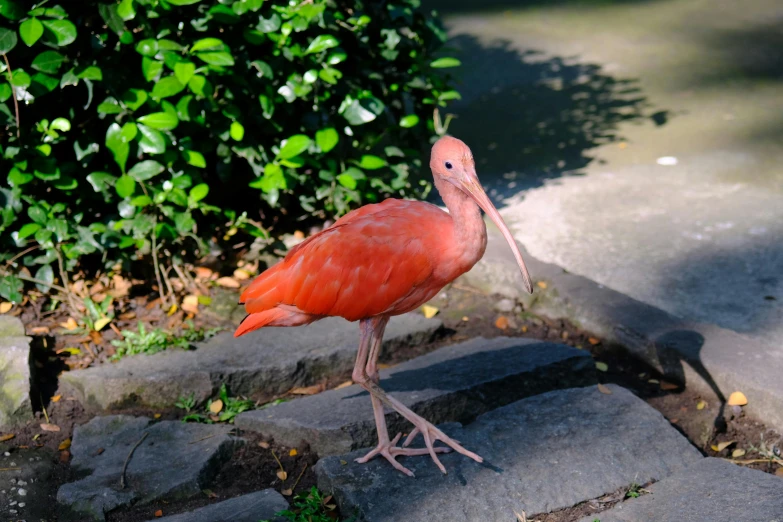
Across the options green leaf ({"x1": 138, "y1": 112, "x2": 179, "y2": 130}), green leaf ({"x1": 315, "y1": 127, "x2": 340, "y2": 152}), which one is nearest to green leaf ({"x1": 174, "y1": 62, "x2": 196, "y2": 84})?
green leaf ({"x1": 138, "y1": 112, "x2": 179, "y2": 130})

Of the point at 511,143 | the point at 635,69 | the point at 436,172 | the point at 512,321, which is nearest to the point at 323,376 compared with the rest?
the point at 512,321

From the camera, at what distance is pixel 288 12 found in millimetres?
4039

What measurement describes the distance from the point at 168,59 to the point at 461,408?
1994 mm

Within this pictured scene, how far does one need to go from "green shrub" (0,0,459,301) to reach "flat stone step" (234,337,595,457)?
1.17 m

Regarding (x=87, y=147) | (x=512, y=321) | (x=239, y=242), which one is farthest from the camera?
(x=239, y=242)

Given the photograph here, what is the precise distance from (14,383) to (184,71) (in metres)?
1.51

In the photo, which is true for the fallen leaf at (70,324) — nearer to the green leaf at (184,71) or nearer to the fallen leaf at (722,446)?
the green leaf at (184,71)

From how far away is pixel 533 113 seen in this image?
7074 millimetres

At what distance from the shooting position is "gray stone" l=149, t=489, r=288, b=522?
284cm

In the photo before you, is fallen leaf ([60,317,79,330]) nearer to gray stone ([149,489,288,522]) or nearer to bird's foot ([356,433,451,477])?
gray stone ([149,489,288,522])

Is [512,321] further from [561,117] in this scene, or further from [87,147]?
[561,117]

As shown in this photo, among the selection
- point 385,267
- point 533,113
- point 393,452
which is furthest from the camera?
point 533,113

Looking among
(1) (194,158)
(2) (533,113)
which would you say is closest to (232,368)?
(1) (194,158)

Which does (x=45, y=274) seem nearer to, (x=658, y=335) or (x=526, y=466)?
(x=526, y=466)
